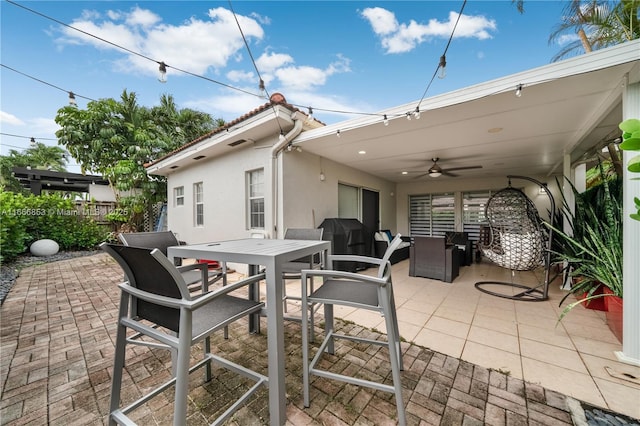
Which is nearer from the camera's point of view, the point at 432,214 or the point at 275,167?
the point at 275,167

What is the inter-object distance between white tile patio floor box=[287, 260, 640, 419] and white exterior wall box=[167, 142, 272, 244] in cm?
215

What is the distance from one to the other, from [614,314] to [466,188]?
5717 millimetres

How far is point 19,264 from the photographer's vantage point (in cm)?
534

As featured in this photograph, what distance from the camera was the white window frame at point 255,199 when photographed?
14.9 ft

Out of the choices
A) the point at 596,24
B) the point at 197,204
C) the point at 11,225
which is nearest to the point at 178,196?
the point at 197,204

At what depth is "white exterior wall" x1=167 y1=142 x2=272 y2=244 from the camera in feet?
14.7

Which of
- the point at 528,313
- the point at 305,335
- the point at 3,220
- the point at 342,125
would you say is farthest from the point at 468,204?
the point at 3,220

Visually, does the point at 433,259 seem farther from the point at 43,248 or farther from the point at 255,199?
the point at 43,248

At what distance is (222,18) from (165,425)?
12.3ft

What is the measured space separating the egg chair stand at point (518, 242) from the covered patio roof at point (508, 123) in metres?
0.80

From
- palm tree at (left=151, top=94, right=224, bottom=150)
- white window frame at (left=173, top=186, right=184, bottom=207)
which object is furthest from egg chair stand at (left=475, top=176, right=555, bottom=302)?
palm tree at (left=151, top=94, right=224, bottom=150)

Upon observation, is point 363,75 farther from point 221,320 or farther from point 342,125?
point 221,320

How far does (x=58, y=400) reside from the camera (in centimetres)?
144

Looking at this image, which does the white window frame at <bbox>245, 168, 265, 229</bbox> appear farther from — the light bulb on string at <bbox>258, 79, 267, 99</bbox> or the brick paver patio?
the brick paver patio
